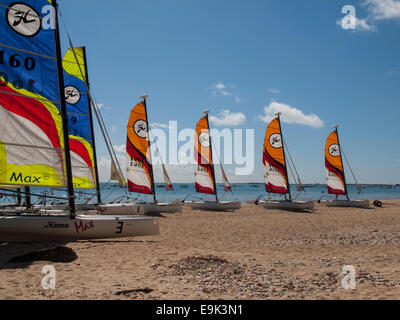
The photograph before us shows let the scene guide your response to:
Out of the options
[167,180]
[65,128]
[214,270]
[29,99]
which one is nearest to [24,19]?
[29,99]

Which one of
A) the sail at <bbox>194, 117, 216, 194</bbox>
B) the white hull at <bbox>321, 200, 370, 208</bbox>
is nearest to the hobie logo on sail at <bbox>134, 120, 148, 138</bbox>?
the sail at <bbox>194, 117, 216, 194</bbox>

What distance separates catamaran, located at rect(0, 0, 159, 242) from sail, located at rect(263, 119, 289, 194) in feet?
71.1

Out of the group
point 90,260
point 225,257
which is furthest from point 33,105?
point 225,257

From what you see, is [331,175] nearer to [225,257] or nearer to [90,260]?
[225,257]

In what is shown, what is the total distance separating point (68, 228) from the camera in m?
11.1

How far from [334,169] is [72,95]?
28.5 m

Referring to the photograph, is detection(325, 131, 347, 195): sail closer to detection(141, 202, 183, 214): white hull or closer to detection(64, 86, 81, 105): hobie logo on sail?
detection(141, 202, 183, 214): white hull

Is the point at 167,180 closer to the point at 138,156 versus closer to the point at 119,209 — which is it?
the point at 138,156

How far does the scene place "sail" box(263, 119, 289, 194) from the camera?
31.2m

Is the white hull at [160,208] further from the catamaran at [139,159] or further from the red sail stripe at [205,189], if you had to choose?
the red sail stripe at [205,189]

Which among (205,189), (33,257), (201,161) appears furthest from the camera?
(205,189)
